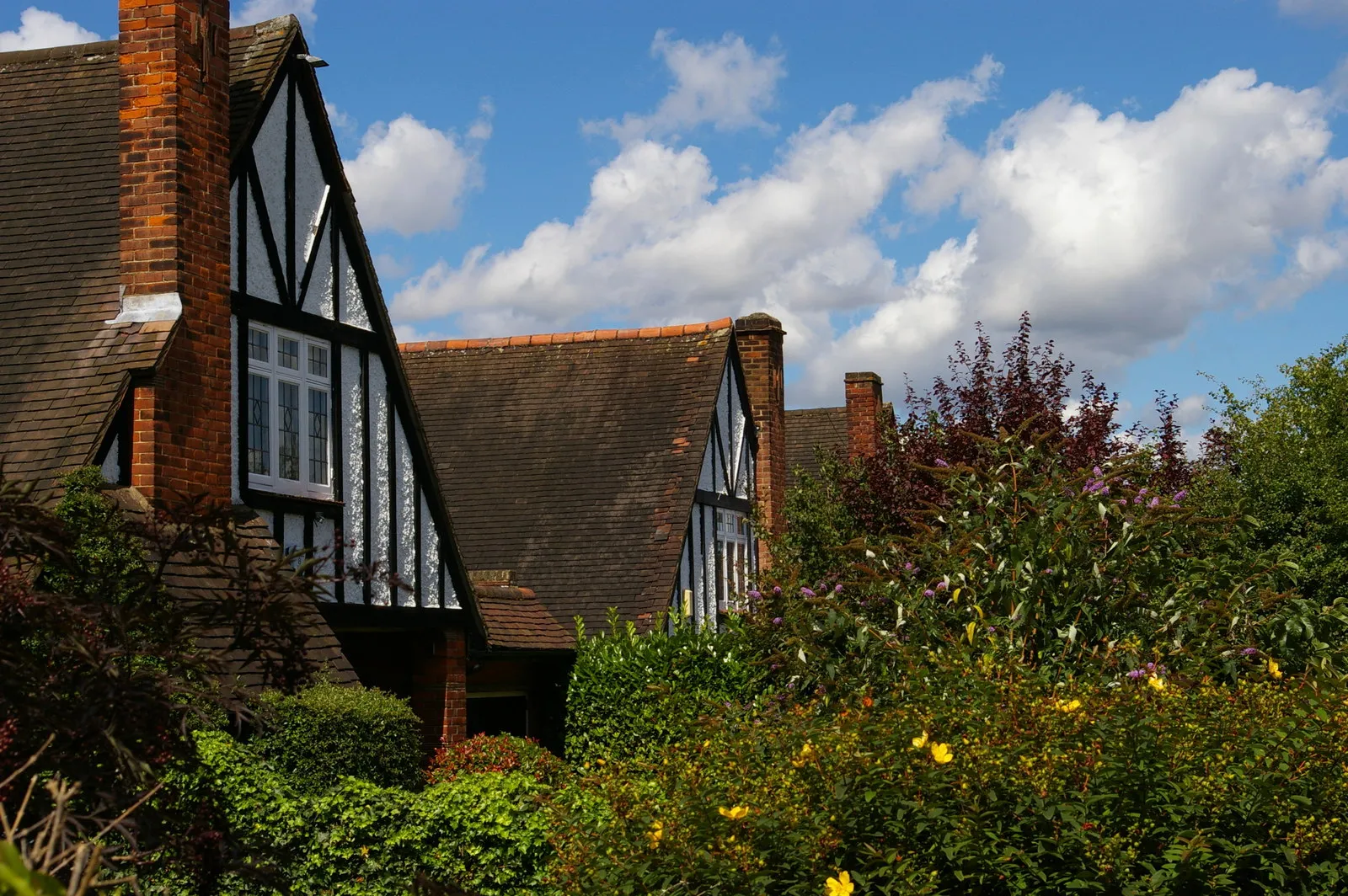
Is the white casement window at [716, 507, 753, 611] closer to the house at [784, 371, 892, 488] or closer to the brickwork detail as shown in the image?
the house at [784, 371, 892, 488]

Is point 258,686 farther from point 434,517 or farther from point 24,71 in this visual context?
point 24,71

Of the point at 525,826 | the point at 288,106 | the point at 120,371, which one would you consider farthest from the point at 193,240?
the point at 525,826

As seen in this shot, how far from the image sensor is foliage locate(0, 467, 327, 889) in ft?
14.4

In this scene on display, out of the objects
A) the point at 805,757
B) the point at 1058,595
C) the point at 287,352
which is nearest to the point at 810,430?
the point at 287,352

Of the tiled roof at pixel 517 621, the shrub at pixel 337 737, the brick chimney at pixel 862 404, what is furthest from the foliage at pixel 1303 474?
the shrub at pixel 337 737

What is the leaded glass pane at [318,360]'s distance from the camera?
1328cm

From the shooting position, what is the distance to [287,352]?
13.0m

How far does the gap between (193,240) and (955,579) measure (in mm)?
6444

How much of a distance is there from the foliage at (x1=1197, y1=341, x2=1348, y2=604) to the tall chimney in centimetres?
755

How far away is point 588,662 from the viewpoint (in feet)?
61.9

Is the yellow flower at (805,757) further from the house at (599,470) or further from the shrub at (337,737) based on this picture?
the house at (599,470)

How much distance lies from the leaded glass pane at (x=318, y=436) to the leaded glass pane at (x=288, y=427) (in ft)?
0.60

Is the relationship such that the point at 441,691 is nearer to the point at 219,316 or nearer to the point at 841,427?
the point at 219,316

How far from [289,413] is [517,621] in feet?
20.4
